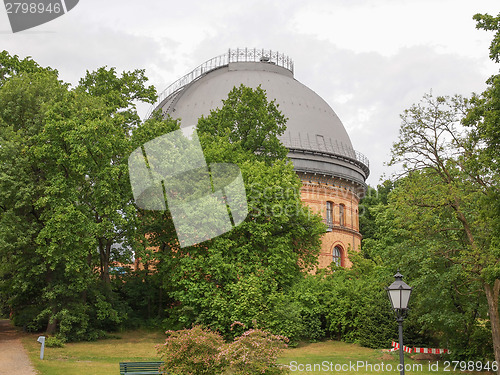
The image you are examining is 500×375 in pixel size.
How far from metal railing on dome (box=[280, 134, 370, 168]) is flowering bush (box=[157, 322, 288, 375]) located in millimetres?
23335

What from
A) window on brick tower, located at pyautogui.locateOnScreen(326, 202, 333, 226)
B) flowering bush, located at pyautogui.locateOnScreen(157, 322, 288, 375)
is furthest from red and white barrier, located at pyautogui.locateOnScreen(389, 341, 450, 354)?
window on brick tower, located at pyautogui.locateOnScreen(326, 202, 333, 226)

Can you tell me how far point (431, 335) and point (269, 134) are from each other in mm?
12762

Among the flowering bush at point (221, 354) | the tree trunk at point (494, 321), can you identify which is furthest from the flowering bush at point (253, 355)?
the tree trunk at point (494, 321)

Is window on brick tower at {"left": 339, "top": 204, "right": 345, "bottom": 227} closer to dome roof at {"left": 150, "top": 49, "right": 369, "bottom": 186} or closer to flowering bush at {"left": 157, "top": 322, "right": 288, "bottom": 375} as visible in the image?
dome roof at {"left": 150, "top": 49, "right": 369, "bottom": 186}

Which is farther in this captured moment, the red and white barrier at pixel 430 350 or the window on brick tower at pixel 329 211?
the window on brick tower at pixel 329 211

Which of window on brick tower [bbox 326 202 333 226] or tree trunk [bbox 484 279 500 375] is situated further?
window on brick tower [bbox 326 202 333 226]

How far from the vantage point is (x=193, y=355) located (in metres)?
15.3

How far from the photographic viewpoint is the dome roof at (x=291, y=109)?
126 feet

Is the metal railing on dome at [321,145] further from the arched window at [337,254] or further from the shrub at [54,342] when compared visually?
the shrub at [54,342]

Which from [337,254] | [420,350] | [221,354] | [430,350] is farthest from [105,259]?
[337,254]

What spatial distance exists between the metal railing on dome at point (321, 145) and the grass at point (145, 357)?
49.6ft

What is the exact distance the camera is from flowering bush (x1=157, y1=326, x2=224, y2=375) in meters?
15.2

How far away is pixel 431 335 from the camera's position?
2475 cm

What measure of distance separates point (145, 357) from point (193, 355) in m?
7.90
